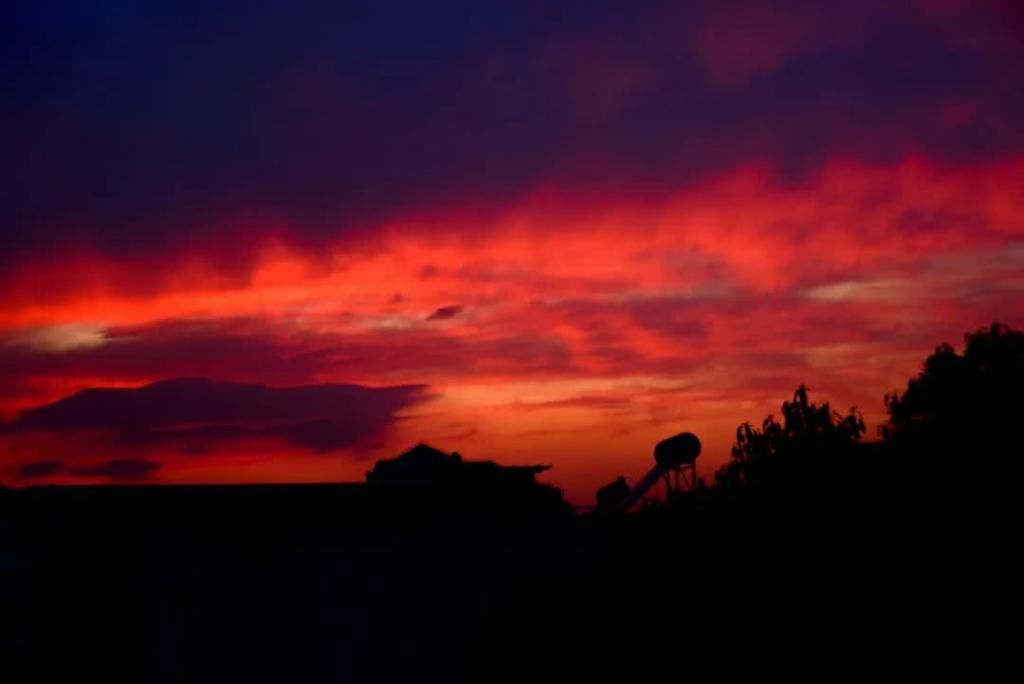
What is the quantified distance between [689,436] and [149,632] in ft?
62.0

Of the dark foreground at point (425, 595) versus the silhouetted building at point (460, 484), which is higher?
the silhouetted building at point (460, 484)

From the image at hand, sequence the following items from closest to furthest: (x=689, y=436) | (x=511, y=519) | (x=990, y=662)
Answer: (x=990, y=662), (x=511, y=519), (x=689, y=436)

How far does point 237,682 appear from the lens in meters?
16.2

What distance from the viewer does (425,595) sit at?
18.5 meters

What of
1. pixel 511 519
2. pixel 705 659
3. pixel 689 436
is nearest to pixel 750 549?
pixel 705 659

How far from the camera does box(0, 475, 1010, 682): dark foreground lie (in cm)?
1448

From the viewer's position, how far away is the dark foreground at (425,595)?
14.5 meters

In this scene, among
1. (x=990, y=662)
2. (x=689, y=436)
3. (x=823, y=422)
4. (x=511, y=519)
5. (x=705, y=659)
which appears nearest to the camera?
(x=990, y=662)

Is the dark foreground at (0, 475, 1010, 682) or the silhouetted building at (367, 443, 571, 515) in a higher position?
the silhouetted building at (367, 443, 571, 515)

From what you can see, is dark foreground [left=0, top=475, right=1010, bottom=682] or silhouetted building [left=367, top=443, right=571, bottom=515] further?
silhouetted building [left=367, top=443, right=571, bottom=515]

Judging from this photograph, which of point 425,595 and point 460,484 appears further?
point 460,484

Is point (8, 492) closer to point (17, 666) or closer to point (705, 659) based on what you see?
point (17, 666)

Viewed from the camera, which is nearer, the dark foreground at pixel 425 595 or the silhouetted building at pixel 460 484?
the dark foreground at pixel 425 595

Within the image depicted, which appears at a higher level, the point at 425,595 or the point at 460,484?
the point at 460,484
